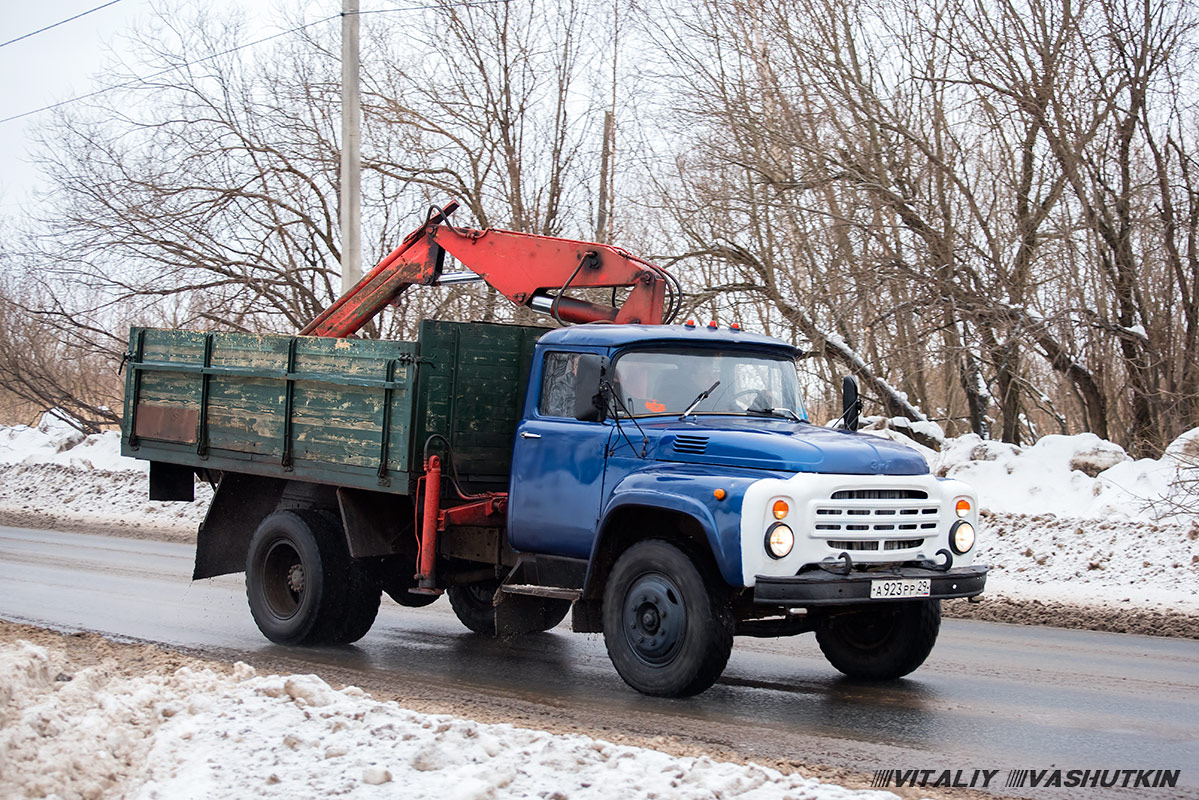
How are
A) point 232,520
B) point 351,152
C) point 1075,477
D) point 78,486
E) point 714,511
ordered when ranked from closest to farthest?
A: point 714,511
point 232,520
point 1075,477
point 351,152
point 78,486

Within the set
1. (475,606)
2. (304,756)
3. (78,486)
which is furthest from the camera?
(78,486)

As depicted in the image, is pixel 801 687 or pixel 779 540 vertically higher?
pixel 779 540

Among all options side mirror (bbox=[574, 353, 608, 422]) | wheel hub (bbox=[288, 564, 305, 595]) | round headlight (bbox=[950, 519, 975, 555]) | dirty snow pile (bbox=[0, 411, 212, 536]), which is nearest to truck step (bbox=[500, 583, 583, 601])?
side mirror (bbox=[574, 353, 608, 422])

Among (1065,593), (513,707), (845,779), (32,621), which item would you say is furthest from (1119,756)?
(32,621)

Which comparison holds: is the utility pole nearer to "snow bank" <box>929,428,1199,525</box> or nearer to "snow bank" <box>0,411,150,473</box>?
"snow bank" <box>929,428,1199,525</box>

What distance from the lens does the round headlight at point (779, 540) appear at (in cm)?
668

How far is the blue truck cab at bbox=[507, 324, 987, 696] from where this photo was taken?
22.3 ft

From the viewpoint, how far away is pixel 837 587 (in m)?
6.75

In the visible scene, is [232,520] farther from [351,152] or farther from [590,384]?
[351,152]

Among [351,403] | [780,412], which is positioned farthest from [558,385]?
[351,403]

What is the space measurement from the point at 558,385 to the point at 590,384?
0.68 meters

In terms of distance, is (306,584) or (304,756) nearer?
(304,756)

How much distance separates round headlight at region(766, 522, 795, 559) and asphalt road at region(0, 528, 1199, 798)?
3.01ft

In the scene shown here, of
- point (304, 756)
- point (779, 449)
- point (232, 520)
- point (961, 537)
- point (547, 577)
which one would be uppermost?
point (779, 449)
